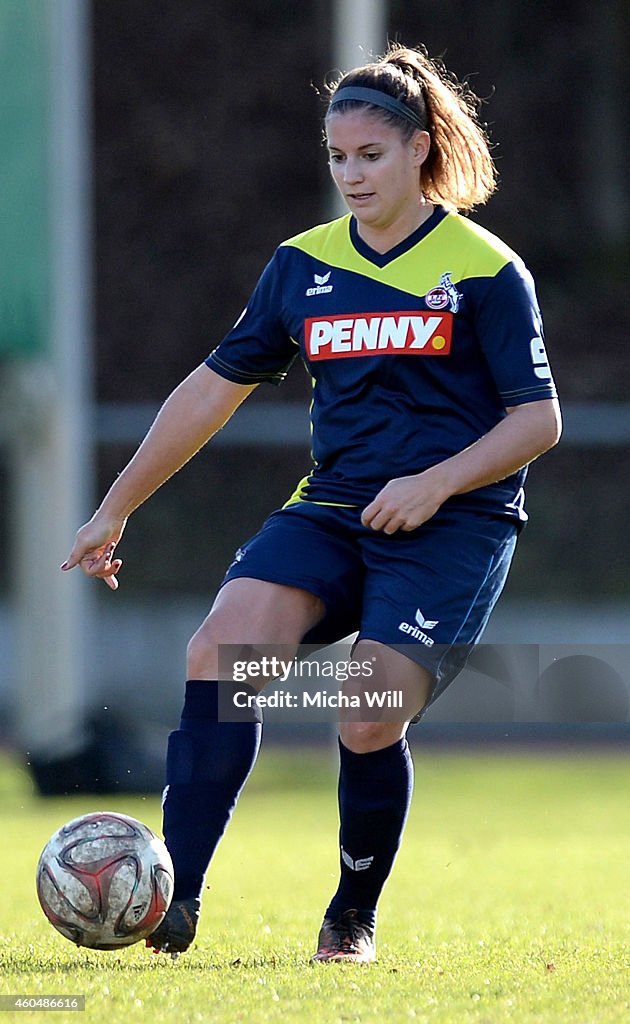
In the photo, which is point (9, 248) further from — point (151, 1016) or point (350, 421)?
point (151, 1016)

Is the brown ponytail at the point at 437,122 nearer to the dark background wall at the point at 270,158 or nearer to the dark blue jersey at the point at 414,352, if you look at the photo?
the dark blue jersey at the point at 414,352

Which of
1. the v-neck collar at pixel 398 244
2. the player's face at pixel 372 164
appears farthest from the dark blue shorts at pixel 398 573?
the player's face at pixel 372 164

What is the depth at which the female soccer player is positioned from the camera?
4.04 metres

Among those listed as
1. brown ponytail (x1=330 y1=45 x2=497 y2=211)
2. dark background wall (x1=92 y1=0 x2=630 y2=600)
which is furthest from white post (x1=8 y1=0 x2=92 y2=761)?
brown ponytail (x1=330 y1=45 x2=497 y2=211)

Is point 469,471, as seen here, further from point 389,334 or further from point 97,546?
point 97,546

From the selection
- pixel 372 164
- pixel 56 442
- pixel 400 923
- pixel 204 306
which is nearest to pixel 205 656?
pixel 372 164

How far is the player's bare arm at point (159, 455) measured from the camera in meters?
4.38

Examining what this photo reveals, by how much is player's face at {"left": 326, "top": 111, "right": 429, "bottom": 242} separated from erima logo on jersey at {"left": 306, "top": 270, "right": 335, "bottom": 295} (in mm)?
164

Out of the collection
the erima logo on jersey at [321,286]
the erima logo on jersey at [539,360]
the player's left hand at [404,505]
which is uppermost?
the erima logo on jersey at [321,286]

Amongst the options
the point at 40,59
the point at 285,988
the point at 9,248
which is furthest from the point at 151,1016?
the point at 40,59

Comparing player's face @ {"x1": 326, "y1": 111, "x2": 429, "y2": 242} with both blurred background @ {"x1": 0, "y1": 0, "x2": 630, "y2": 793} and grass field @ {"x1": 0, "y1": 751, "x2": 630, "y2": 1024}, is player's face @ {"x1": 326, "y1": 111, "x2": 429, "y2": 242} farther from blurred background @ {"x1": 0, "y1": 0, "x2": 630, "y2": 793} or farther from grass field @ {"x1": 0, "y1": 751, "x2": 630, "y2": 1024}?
grass field @ {"x1": 0, "y1": 751, "x2": 630, "y2": 1024}

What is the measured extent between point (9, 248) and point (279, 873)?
5.61 m

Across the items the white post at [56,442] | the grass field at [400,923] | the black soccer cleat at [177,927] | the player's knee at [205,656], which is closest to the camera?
the grass field at [400,923]

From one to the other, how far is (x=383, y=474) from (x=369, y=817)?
0.80 meters
